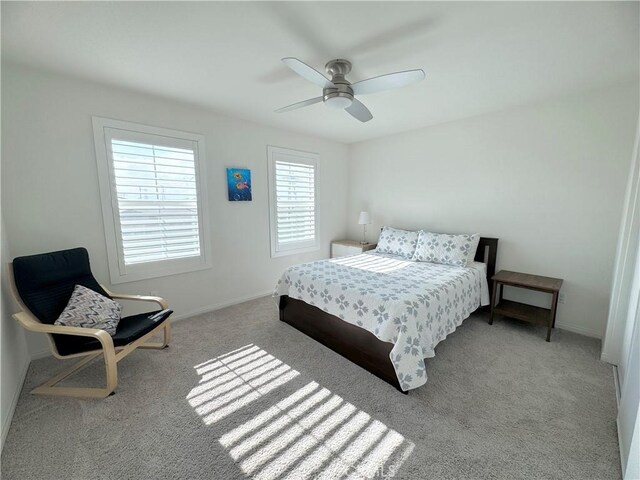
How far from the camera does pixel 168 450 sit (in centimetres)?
155

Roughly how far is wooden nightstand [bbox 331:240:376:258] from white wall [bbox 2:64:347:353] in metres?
1.41

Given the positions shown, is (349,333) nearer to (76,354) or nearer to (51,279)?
(76,354)

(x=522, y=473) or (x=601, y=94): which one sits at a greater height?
(x=601, y=94)

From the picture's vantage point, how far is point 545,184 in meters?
3.01

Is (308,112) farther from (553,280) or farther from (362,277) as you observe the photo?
(553,280)

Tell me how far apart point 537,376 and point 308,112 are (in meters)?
3.49

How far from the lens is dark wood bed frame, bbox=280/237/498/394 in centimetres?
217

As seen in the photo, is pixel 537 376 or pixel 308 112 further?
pixel 308 112

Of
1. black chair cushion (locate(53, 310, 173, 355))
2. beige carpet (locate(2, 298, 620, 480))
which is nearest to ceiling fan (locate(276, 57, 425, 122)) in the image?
beige carpet (locate(2, 298, 620, 480))

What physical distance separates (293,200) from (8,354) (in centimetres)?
333

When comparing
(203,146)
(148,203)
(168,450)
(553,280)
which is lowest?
(168,450)

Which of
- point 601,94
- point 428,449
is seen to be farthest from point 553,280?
point 428,449

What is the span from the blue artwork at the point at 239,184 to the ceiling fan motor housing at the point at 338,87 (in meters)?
1.84

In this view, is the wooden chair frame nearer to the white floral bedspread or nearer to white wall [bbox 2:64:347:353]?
white wall [bbox 2:64:347:353]
